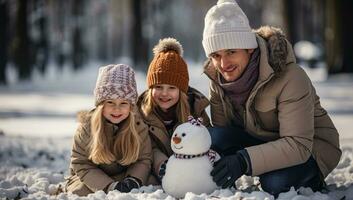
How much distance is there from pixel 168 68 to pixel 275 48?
1.07 metres

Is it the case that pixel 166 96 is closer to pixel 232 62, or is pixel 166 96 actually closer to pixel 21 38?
pixel 232 62

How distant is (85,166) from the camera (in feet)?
13.6

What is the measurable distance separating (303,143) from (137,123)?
1317mm

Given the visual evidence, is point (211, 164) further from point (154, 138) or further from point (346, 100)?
point (346, 100)

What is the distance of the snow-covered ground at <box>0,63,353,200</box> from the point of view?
3896 mm

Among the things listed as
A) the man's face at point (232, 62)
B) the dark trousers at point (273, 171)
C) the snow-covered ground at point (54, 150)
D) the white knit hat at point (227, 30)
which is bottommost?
the snow-covered ground at point (54, 150)

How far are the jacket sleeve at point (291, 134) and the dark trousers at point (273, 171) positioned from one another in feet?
0.34

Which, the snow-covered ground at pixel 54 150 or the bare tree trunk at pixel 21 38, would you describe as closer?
the snow-covered ground at pixel 54 150

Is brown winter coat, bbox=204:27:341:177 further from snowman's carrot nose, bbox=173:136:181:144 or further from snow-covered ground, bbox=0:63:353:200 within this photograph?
snowman's carrot nose, bbox=173:136:181:144

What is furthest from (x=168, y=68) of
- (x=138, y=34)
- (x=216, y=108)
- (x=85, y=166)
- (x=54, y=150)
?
(x=138, y=34)

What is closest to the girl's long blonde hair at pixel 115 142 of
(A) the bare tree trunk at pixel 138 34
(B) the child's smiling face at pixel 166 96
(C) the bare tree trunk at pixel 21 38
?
(B) the child's smiling face at pixel 166 96

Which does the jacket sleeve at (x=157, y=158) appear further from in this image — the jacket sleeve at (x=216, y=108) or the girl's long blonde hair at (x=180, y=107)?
the jacket sleeve at (x=216, y=108)

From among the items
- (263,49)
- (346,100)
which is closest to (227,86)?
(263,49)

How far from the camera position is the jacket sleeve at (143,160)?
13.8 ft
